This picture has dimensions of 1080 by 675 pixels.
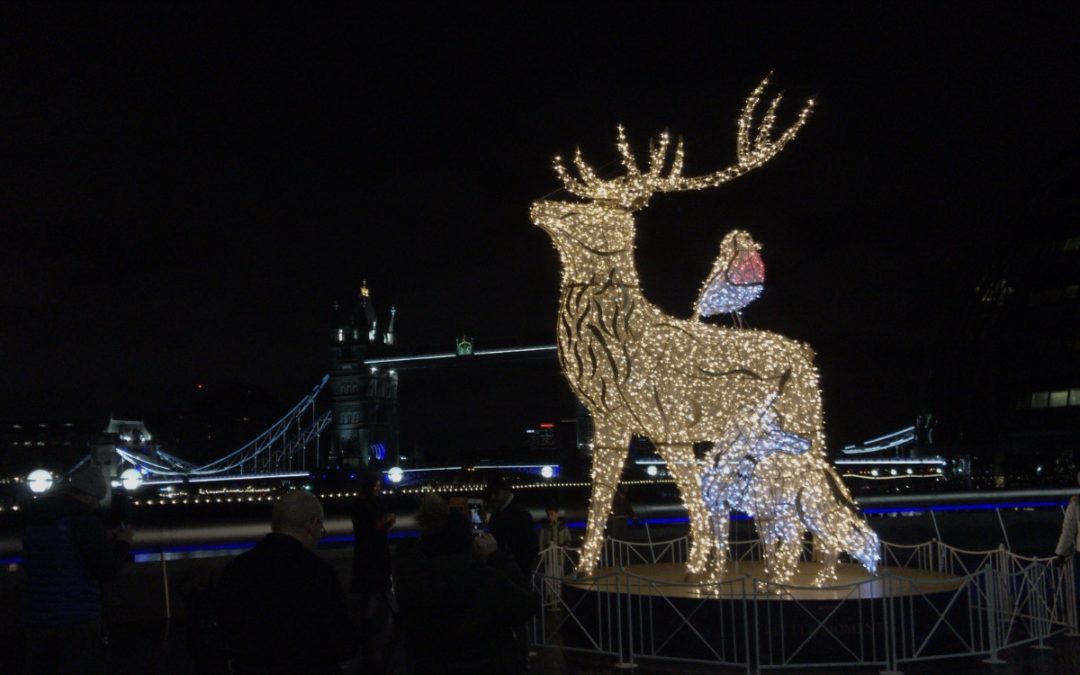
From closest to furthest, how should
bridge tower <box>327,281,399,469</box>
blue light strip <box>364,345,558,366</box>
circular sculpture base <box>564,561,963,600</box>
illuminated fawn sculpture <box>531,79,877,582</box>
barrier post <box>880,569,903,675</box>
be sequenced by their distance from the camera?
1. barrier post <box>880,569,903,675</box>
2. circular sculpture base <box>564,561,963,600</box>
3. illuminated fawn sculpture <box>531,79,877,582</box>
4. blue light strip <box>364,345,558,366</box>
5. bridge tower <box>327,281,399,469</box>

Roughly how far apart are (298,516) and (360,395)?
77.0 m

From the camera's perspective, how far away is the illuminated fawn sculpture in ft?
32.3

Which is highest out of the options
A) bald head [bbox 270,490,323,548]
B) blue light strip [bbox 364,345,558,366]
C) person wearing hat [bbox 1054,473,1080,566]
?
blue light strip [bbox 364,345,558,366]

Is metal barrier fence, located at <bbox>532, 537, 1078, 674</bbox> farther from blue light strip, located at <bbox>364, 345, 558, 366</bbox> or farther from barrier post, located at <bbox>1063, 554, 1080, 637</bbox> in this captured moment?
blue light strip, located at <bbox>364, 345, 558, 366</bbox>

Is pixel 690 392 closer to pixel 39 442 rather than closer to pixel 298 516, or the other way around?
pixel 298 516

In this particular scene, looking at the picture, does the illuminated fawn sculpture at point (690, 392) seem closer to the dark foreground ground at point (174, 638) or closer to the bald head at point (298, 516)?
the dark foreground ground at point (174, 638)

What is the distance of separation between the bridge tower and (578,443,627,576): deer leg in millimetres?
69538

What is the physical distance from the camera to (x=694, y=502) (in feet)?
33.3

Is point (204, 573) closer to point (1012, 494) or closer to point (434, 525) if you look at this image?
point (434, 525)

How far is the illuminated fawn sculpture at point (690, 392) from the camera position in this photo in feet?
32.3

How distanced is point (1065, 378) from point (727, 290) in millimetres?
42752

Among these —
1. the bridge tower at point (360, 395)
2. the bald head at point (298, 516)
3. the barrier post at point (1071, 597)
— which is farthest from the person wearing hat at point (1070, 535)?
the bridge tower at point (360, 395)

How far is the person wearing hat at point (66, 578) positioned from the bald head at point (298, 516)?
6.54 ft

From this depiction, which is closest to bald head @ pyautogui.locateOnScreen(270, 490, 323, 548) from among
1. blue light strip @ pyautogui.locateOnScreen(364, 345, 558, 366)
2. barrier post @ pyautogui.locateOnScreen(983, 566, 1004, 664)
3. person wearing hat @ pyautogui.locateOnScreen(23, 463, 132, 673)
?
person wearing hat @ pyautogui.locateOnScreen(23, 463, 132, 673)
